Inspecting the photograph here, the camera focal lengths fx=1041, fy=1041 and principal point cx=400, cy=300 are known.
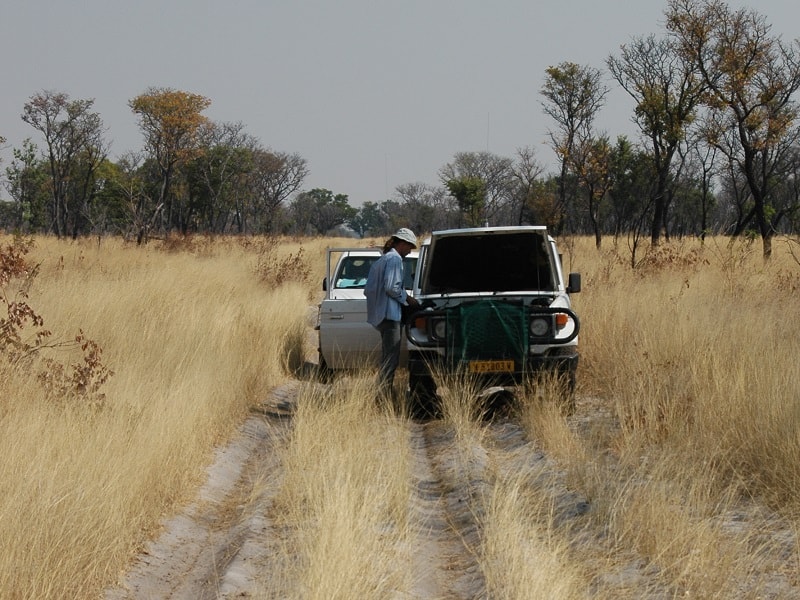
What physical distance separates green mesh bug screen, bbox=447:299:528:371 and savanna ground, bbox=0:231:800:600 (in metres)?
0.37

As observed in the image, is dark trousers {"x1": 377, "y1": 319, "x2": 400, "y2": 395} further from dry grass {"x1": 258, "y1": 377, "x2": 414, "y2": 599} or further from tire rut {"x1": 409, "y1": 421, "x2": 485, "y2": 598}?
tire rut {"x1": 409, "y1": 421, "x2": 485, "y2": 598}

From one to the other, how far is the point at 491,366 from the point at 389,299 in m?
1.27

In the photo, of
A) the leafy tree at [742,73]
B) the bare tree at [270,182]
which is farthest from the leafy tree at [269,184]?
the leafy tree at [742,73]

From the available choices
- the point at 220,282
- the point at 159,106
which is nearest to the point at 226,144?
the point at 159,106

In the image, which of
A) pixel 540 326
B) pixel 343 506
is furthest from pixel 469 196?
pixel 343 506

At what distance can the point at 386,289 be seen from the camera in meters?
10.2

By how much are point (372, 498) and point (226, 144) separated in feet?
210

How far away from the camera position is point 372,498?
6.43m

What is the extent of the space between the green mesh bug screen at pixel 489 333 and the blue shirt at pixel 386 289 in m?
0.71

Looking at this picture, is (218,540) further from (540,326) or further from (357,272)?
(357,272)

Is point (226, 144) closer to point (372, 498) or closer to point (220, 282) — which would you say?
point (220, 282)

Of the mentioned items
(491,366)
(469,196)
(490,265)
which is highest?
(469,196)

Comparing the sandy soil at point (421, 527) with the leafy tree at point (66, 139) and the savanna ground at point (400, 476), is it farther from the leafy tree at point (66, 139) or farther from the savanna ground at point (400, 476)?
the leafy tree at point (66, 139)

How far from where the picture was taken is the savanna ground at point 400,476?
5145 millimetres
